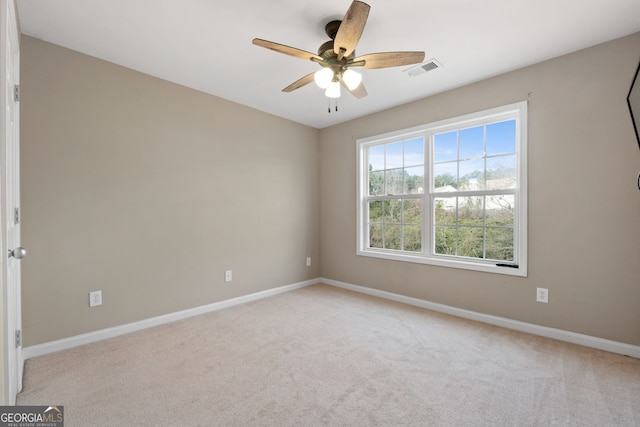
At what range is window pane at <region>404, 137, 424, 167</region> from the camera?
3.60 metres

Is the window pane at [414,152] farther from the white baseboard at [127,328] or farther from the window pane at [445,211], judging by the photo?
the white baseboard at [127,328]

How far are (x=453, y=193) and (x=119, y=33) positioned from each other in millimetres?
3432

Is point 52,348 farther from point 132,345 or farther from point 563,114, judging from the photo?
point 563,114

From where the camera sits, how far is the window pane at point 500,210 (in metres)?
2.95

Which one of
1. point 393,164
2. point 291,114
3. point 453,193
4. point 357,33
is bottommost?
point 453,193

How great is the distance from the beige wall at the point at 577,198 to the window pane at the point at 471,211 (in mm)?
487

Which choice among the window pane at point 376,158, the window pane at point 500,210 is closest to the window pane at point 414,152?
the window pane at point 376,158

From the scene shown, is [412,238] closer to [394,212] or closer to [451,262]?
[394,212]

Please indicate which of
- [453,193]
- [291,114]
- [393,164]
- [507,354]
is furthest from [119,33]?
[507,354]

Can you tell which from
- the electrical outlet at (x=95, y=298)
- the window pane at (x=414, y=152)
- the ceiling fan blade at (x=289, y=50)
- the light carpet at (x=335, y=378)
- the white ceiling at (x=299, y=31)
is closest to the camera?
the light carpet at (x=335, y=378)

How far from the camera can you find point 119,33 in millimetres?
2234

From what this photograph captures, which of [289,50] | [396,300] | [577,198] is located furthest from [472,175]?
[289,50]

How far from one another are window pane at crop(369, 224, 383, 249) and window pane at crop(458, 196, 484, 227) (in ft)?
3.53

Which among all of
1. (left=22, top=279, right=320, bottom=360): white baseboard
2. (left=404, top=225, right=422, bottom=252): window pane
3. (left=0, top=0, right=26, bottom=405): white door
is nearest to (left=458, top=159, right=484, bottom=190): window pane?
(left=404, top=225, right=422, bottom=252): window pane
